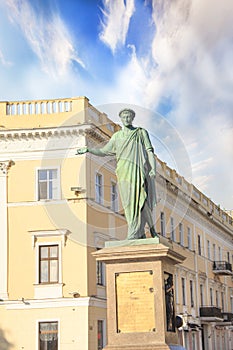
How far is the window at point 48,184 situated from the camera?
31.2m

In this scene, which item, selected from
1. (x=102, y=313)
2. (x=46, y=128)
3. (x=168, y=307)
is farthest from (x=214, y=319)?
(x=168, y=307)

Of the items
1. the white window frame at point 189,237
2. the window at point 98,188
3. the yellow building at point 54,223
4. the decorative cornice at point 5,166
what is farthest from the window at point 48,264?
the white window frame at point 189,237

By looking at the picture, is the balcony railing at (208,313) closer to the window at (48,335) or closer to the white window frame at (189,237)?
the white window frame at (189,237)

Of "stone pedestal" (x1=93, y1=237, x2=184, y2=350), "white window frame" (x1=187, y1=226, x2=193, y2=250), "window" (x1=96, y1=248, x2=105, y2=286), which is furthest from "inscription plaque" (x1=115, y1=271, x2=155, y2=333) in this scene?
"white window frame" (x1=187, y1=226, x2=193, y2=250)

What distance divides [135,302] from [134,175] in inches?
93.3

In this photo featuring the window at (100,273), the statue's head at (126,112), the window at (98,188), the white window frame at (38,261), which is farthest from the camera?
the window at (98,188)

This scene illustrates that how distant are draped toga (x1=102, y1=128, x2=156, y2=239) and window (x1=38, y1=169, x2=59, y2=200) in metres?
18.1

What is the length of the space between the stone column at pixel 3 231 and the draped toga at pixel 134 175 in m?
18.3

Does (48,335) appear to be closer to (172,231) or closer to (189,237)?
(172,231)

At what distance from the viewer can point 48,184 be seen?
31.3 metres

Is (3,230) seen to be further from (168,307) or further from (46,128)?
(168,307)

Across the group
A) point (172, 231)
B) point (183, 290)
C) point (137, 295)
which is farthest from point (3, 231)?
point (137, 295)

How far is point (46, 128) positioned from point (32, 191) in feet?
9.44

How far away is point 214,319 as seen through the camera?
1886 inches
